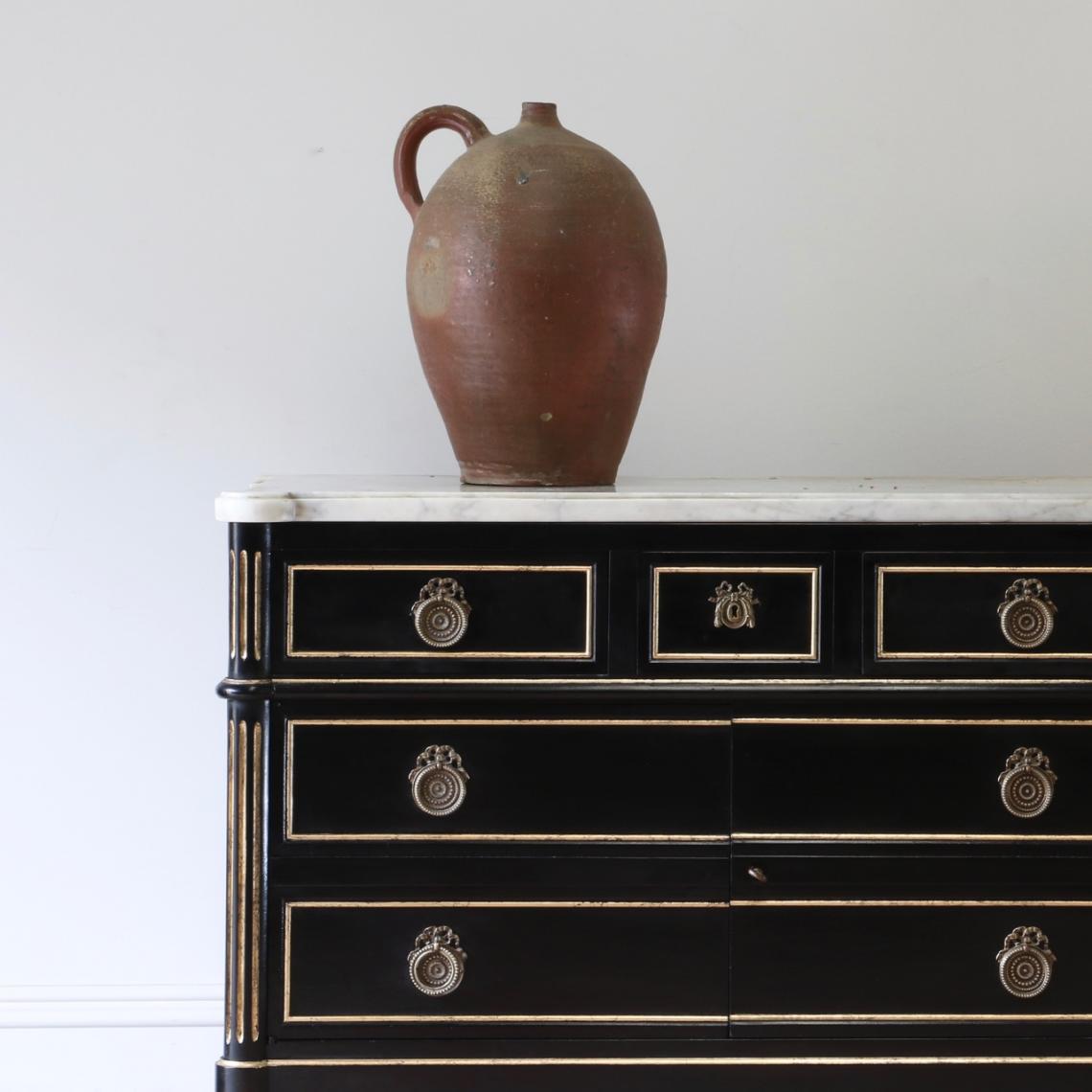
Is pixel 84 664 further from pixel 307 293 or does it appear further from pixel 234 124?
pixel 234 124

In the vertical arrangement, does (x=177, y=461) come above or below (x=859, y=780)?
above

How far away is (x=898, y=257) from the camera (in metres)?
1.64

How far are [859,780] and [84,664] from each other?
991mm

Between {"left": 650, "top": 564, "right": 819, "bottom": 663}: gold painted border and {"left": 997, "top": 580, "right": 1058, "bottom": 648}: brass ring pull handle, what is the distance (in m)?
0.16

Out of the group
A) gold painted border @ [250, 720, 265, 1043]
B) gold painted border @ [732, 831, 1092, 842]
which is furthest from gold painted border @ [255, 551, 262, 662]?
gold painted border @ [732, 831, 1092, 842]

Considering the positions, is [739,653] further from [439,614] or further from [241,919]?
[241,919]

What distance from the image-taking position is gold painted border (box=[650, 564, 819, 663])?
3.66 feet

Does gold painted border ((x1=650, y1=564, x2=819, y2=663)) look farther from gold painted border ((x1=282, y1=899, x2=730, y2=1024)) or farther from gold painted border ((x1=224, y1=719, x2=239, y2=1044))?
gold painted border ((x1=224, y1=719, x2=239, y2=1044))

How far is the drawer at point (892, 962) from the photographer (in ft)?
3.72

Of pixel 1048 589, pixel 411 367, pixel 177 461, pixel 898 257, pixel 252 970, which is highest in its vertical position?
pixel 898 257

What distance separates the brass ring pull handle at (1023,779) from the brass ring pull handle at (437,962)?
49cm

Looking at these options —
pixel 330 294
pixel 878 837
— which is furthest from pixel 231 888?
pixel 330 294

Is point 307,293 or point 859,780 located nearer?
point 859,780

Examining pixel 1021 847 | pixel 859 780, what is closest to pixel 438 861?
pixel 859 780
